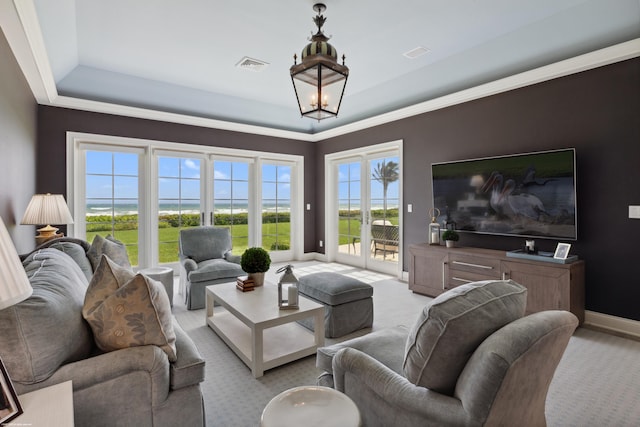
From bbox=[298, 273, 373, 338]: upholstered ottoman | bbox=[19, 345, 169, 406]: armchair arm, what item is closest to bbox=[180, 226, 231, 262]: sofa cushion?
bbox=[298, 273, 373, 338]: upholstered ottoman

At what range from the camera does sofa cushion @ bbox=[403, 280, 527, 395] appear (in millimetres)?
1161

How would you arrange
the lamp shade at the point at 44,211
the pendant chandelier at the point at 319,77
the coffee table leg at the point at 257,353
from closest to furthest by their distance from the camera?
the coffee table leg at the point at 257,353 → the pendant chandelier at the point at 319,77 → the lamp shade at the point at 44,211

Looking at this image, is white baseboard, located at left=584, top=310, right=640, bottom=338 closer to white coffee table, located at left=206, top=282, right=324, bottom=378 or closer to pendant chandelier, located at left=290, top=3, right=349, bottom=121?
white coffee table, located at left=206, top=282, right=324, bottom=378

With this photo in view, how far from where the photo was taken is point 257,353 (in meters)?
2.31

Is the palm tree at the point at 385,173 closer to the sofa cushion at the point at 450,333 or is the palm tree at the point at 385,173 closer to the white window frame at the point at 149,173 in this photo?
the white window frame at the point at 149,173

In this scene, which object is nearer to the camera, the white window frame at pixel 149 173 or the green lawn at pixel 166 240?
the white window frame at pixel 149 173

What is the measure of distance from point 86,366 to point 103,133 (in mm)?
4402

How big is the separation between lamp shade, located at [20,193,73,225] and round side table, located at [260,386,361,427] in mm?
3304

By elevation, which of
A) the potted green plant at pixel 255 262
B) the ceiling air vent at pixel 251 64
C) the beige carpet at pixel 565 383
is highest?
the ceiling air vent at pixel 251 64

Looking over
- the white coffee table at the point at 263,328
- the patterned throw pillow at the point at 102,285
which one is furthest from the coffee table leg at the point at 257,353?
the patterned throw pillow at the point at 102,285

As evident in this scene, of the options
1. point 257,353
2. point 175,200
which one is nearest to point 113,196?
point 175,200

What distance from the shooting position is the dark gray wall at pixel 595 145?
3055mm

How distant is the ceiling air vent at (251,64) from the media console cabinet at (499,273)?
3.13 m

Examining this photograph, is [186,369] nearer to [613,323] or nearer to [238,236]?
[613,323]
